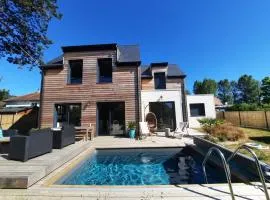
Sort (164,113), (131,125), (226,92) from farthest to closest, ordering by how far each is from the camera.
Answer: (226,92) < (164,113) < (131,125)

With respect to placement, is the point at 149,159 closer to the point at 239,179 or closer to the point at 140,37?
the point at 239,179

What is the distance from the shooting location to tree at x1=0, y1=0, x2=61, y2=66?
11.0m

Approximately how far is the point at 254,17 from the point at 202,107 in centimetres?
897

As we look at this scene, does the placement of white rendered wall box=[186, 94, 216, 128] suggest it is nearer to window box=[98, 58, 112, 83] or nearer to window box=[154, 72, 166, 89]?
window box=[154, 72, 166, 89]

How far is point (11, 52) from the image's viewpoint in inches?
500

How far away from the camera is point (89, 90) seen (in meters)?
12.9

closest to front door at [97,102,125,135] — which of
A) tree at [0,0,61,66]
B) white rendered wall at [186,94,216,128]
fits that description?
tree at [0,0,61,66]

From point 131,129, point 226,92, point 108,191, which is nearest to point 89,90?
point 131,129

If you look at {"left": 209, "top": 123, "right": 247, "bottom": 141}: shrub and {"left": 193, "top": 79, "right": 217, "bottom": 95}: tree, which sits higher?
{"left": 193, "top": 79, "right": 217, "bottom": 95}: tree

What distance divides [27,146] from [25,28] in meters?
10.3

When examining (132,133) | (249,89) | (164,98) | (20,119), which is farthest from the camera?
(249,89)

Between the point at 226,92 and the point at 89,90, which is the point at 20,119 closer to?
the point at 89,90

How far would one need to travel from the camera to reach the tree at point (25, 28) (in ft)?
36.0

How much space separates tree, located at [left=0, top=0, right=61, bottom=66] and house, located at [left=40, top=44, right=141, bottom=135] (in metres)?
1.53
